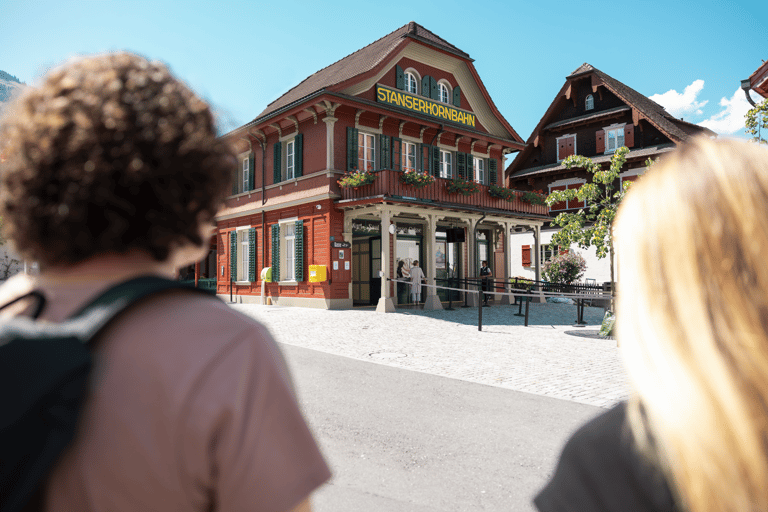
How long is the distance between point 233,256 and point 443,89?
1114 cm

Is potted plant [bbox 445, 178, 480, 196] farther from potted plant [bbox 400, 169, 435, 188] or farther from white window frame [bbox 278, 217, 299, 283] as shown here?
white window frame [bbox 278, 217, 299, 283]

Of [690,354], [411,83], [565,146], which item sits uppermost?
[565,146]

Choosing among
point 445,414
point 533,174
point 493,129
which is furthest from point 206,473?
point 533,174

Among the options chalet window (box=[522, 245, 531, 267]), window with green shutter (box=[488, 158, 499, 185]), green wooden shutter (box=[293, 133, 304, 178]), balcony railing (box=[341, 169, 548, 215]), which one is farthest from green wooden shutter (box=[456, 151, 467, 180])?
chalet window (box=[522, 245, 531, 267])

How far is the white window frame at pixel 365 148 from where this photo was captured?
18.4 m

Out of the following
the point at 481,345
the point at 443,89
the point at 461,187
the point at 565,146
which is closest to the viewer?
the point at 481,345

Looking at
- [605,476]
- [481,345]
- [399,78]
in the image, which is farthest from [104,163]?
[399,78]

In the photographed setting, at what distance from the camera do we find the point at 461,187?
1800 cm

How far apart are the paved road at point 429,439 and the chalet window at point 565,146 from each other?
88.5 ft

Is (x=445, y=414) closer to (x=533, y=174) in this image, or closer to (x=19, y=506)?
(x=19, y=506)

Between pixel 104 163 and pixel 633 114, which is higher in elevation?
pixel 633 114

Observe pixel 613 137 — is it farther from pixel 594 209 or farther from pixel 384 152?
pixel 594 209

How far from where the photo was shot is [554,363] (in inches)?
313

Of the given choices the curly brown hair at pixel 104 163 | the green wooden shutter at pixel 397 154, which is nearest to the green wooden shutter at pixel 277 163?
the green wooden shutter at pixel 397 154
